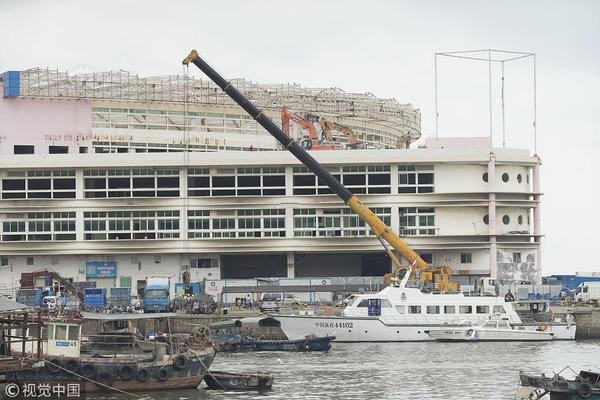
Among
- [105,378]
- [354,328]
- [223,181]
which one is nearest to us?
[105,378]

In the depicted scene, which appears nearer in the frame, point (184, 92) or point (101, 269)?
point (101, 269)

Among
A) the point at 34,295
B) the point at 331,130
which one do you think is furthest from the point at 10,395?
the point at 331,130

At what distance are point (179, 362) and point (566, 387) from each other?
2054 cm

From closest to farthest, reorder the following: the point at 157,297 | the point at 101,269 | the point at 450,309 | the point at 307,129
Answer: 1. the point at 450,309
2. the point at 157,297
3. the point at 101,269
4. the point at 307,129

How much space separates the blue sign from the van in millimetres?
17169

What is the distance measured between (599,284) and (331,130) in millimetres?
35403

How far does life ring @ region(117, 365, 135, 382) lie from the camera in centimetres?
7119

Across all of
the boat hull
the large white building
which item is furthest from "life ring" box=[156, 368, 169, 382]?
the large white building

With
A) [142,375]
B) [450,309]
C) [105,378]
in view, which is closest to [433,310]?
[450,309]

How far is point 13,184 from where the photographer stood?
137750 mm

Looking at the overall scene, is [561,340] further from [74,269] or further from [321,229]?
[74,269]

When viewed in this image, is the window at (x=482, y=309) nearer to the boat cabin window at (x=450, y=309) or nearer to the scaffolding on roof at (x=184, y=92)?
the boat cabin window at (x=450, y=309)

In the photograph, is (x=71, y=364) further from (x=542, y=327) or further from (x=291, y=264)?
(x=291, y=264)

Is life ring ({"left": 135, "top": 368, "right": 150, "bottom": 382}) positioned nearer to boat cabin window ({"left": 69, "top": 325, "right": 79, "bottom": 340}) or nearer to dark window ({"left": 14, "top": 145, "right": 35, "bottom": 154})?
boat cabin window ({"left": 69, "top": 325, "right": 79, "bottom": 340})
